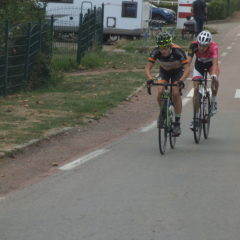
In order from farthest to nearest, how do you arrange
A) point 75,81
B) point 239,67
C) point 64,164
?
point 239,67 → point 75,81 → point 64,164

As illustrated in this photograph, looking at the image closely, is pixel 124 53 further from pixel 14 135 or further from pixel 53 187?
pixel 53 187

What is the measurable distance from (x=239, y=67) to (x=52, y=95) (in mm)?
9352

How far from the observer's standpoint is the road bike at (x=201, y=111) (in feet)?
40.2

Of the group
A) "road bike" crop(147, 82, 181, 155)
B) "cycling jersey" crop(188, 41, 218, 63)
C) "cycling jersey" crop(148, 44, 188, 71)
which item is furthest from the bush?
"road bike" crop(147, 82, 181, 155)

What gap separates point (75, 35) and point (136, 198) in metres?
18.2

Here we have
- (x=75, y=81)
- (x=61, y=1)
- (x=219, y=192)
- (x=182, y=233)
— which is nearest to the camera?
(x=182, y=233)

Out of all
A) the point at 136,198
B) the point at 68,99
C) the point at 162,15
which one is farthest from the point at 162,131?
the point at 162,15

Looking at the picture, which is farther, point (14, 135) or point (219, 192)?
point (14, 135)

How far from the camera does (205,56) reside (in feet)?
41.2

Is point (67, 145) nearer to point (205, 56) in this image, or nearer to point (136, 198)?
point (205, 56)

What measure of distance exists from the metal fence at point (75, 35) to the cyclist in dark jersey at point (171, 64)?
35.8 feet

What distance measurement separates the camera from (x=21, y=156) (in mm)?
10984

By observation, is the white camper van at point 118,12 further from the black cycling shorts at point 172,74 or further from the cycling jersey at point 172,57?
the cycling jersey at point 172,57

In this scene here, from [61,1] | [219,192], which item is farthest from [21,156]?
[61,1]
